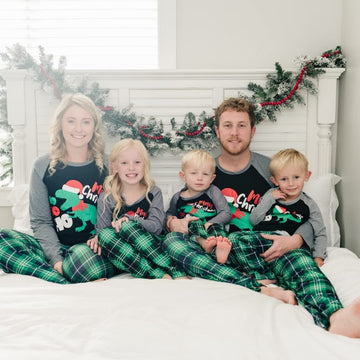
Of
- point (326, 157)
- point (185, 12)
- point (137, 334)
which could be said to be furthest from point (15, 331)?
point (185, 12)

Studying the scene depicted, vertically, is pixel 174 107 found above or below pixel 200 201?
above

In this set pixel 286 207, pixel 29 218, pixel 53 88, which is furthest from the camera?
pixel 53 88

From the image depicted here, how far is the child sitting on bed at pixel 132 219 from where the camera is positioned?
68.2 inches

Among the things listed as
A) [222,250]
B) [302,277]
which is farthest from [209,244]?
[302,277]

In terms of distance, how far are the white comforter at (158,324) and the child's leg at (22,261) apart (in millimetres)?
174

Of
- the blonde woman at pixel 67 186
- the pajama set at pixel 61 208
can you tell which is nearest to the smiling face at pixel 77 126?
the blonde woman at pixel 67 186

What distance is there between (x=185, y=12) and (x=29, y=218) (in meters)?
1.52

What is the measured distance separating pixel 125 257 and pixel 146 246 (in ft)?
0.32

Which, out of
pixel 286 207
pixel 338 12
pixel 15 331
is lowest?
pixel 15 331

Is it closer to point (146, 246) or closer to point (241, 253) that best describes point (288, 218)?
point (241, 253)

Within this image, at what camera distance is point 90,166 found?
2.02 metres

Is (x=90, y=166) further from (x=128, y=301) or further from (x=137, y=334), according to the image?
(x=137, y=334)

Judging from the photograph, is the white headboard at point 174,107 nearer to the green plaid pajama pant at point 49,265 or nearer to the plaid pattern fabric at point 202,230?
the plaid pattern fabric at point 202,230

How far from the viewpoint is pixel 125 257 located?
1.72 meters
